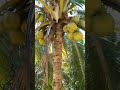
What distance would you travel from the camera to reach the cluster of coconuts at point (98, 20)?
405 mm

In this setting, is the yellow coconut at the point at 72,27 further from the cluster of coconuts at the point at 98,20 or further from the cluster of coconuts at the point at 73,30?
the cluster of coconuts at the point at 98,20

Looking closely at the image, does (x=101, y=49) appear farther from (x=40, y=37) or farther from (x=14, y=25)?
(x=40, y=37)

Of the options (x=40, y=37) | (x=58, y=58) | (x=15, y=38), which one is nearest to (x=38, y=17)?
(x=40, y=37)

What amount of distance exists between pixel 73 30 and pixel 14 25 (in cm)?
81

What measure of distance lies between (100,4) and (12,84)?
214 mm

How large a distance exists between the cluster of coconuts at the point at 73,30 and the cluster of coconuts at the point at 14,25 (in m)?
0.71

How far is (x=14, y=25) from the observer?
466mm

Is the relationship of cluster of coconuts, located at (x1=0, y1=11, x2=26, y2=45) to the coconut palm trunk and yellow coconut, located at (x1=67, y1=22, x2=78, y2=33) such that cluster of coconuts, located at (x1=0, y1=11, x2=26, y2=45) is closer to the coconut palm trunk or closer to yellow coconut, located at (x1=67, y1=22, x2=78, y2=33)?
Result: yellow coconut, located at (x1=67, y1=22, x2=78, y2=33)

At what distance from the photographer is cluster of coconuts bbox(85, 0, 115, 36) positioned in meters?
0.41

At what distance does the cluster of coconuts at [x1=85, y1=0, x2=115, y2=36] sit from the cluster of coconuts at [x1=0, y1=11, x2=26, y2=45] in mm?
108

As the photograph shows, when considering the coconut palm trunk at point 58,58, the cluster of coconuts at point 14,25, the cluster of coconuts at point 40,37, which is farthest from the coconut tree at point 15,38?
the coconut palm trunk at point 58,58

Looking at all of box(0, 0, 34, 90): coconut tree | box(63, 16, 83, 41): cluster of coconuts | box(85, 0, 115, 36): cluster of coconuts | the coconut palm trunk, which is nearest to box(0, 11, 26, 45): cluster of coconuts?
box(0, 0, 34, 90): coconut tree

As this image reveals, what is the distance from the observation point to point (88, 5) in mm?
433

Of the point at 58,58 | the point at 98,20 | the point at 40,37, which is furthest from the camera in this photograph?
the point at 58,58
